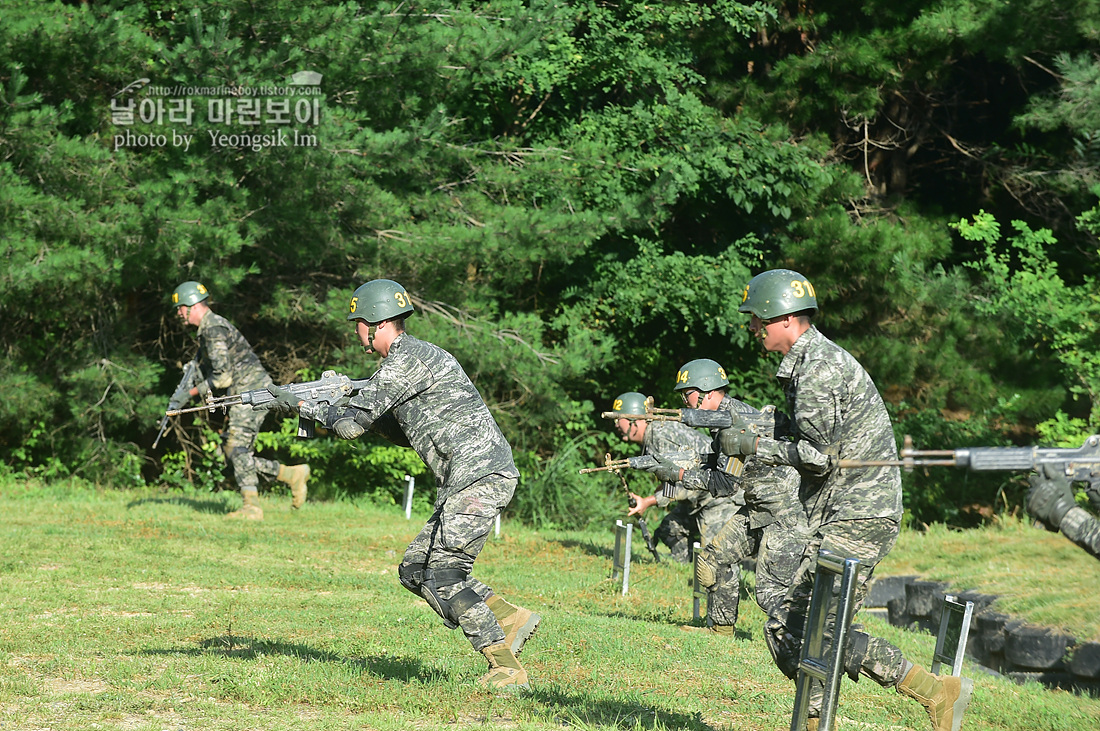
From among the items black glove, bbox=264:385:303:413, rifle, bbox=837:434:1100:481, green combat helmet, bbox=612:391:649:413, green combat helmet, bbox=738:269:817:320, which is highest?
green combat helmet, bbox=738:269:817:320

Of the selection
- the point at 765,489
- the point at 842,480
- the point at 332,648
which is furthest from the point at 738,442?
the point at 765,489

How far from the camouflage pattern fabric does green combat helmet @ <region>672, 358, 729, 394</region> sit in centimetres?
561

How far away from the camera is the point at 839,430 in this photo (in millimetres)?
5805

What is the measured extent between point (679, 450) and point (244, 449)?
5.44m

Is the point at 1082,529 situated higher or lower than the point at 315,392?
higher

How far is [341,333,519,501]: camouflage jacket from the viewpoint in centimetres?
661

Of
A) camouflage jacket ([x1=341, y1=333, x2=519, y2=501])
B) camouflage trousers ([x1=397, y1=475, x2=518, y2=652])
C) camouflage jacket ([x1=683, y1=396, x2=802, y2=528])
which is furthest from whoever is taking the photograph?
camouflage jacket ([x1=683, y1=396, x2=802, y2=528])

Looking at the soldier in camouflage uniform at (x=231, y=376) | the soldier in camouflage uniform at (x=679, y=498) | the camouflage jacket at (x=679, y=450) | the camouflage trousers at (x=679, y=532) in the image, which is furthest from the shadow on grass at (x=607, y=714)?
the soldier in camouflage uniform at (x=231, y=376)

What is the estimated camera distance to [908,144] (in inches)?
869

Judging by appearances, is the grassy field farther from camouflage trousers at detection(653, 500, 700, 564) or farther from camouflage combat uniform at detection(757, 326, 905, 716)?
camouflage combat uniform at detection(757, 326, 905, 716)

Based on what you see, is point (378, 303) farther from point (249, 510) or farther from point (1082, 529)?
point (249, 510)

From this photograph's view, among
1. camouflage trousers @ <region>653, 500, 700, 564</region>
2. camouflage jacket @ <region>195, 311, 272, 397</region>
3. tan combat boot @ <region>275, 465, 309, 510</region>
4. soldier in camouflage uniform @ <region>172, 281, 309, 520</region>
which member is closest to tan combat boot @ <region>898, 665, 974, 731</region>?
camouflage trousers @ <region>653, 500, 700, 564</region>

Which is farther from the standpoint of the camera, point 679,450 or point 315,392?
point 679,450

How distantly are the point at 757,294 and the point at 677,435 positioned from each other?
5.21m
